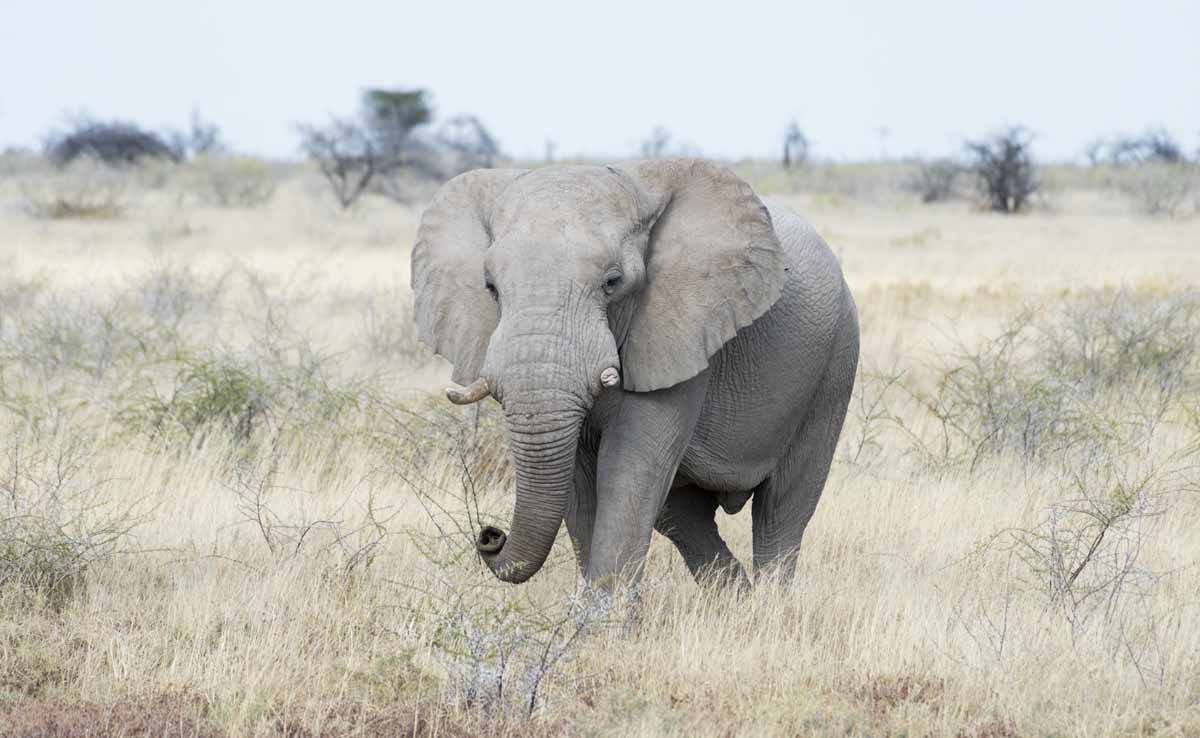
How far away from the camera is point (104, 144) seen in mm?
58719

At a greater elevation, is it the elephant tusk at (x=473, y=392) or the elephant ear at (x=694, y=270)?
the elephant ear at (x=694, y=270)

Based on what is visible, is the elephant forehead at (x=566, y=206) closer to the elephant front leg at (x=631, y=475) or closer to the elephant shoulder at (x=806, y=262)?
the elephant front leg at (x=631, y=475)

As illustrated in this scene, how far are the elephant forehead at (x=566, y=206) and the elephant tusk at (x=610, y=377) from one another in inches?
18.3

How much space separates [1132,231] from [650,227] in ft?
86.0

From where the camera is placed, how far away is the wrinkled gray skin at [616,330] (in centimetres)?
496

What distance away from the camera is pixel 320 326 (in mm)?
14586

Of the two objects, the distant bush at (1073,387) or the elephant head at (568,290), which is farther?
the distant bush at (1073,387)

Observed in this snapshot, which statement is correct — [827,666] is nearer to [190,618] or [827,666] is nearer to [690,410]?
[690,410]

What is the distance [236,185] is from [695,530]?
33.1 meters

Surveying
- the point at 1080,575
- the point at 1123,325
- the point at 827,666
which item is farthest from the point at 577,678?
the point at 1123,325

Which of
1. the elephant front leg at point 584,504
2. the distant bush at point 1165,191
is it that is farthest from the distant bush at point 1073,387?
the distant bush at point 1165,191

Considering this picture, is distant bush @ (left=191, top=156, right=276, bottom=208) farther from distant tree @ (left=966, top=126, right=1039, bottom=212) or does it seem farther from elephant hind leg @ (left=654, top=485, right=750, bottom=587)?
elephant hind leg @ (left=654, top=485, right=750, bottom=587)

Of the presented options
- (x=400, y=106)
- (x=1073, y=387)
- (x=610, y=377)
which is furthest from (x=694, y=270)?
(x=400, y=106)

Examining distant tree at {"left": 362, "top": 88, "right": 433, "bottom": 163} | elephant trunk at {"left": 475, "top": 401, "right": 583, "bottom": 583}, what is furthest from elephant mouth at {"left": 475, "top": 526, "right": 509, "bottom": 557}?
distant tree at {"left": 362, "top": 88, "right": 433, "bottom": 163}
